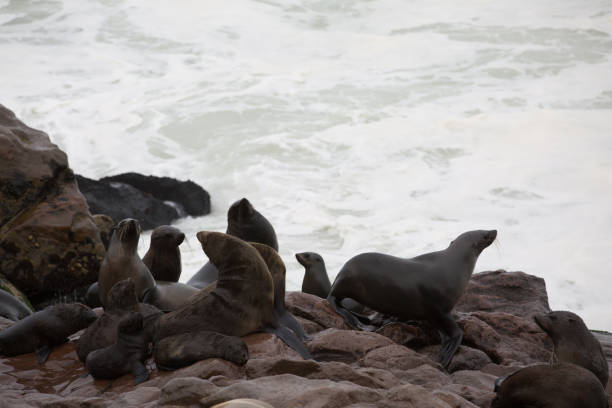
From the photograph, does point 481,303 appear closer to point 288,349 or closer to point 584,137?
point 288,349

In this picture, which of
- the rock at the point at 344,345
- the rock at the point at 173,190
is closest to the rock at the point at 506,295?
the rock at the point at 344,345

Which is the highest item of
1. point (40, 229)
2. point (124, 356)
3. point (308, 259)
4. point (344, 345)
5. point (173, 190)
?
point (124, 356)

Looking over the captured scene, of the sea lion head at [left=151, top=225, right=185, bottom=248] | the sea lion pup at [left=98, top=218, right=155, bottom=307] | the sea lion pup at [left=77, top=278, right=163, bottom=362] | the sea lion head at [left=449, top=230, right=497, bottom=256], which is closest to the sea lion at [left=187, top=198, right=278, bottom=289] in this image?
the sea lion head at [left=151, top=225, right=185, bottom=248]

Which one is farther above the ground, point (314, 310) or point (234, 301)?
point (234, 301)

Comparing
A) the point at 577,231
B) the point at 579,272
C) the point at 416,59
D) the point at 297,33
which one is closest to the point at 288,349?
the point at 579,272

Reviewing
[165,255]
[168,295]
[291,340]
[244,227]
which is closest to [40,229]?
[165,255]

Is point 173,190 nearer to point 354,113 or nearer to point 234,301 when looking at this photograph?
point 354,113

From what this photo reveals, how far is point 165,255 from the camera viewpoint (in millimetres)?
6383

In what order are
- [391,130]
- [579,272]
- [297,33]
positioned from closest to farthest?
[579,272] < [391,130] < [297,33]

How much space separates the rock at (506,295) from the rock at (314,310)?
111 centimetres

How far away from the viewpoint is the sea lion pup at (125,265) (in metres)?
5.70

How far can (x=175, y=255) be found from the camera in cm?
640

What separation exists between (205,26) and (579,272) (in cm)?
1935

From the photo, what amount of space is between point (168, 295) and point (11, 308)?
1586mm
